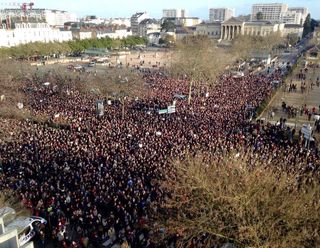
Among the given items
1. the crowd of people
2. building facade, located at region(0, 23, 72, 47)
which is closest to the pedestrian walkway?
the crowd of people

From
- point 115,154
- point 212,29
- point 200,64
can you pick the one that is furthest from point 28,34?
point 115,154

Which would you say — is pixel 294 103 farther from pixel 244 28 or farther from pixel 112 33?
pixel 244 28

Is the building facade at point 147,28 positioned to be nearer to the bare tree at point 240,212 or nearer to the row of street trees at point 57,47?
the row of street trees at point 57,47

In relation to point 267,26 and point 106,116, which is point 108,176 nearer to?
point 106,116

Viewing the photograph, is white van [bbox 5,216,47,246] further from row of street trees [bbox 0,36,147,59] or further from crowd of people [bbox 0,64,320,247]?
row of street trees [bbox 0,36,147,59]

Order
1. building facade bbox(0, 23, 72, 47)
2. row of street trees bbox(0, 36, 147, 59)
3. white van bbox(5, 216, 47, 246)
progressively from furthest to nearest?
building facade bbox(0, 23, 72, 47), row of street trees bbox(0, 36, 147, 59), white van bbox(5, 216, 47, 246)

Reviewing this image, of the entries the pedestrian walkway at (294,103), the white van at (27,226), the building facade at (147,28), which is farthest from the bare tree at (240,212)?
the building facade at (147,28)
